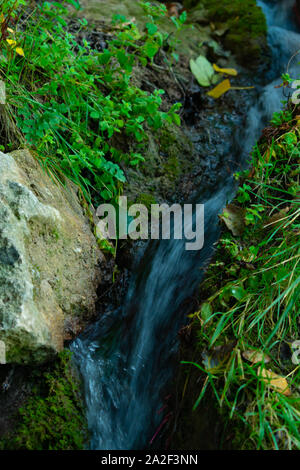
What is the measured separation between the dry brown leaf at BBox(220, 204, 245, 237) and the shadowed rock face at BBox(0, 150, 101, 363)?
32.4 inches

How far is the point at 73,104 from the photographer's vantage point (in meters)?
2.72

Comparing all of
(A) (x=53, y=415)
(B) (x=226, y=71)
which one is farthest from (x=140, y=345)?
(B) (x=226, y=71)

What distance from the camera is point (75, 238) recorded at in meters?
2.46

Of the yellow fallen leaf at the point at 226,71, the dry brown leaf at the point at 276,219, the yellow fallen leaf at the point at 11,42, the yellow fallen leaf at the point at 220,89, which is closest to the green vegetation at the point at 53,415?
the dry brown leaf at the point at 276,219

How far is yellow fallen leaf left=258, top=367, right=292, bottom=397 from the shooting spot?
1.74m

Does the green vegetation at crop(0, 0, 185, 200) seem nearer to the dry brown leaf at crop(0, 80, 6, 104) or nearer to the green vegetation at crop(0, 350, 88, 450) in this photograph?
the dry brown leaf at crop(0, 80, 6, 104)

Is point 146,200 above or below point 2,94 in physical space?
below

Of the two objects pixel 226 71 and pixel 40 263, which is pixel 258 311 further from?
pixel 226 71

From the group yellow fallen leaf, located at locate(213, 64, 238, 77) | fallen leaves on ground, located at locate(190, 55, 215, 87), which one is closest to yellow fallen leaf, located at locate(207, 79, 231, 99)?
fallen leaves on ground, located at locate(190, 55, 215, 87)

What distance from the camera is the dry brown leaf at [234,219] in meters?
2.38

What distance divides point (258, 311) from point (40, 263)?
1.14m

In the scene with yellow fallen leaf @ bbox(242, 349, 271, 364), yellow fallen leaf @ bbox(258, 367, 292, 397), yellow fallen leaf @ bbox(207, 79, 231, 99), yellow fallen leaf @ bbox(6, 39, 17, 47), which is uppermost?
yellow fallen leaf @ bbox(6, 39, 17, 47)

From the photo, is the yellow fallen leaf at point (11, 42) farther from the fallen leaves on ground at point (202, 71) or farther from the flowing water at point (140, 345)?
the fallen leaves on ground at point (202, 71)

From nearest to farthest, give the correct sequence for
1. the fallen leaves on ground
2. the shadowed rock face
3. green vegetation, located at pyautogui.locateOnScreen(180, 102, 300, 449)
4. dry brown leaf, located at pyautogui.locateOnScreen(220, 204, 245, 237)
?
green vegetation, located at pyautogui.locateOnScreen(180, 102, 300, 449) → the shadowed rock face → dry brown leaf, located at pyautogui.locateOnScreen(220, 204, 245, 237) → the fallen leaves on ground
